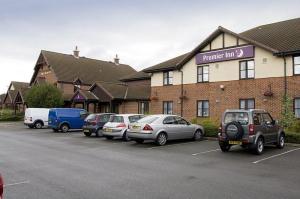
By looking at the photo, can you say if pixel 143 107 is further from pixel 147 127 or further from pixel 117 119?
pixel 147 127

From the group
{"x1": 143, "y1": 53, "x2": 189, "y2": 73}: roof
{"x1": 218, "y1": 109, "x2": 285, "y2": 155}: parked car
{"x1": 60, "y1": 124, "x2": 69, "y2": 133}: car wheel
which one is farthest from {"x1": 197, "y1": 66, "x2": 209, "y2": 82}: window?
{"x1": 218, "y1": 109, "x2": 285, "y2": 155}: parked car

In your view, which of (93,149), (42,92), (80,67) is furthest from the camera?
(80,67)

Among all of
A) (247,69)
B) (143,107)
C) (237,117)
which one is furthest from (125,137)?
(143,107)

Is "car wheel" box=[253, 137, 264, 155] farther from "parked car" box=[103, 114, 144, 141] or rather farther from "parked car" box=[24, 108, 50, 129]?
"parked car" box=[24, 108, 50, 129]

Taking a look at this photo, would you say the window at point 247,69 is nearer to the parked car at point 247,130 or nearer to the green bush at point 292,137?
the green bush at point 292,137

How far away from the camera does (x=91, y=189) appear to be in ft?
26.4

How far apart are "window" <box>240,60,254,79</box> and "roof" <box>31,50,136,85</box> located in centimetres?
3060

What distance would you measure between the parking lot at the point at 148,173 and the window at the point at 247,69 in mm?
9273

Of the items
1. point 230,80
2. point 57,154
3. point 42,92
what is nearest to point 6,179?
point 57,154

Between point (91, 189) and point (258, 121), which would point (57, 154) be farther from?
point (258, 121)

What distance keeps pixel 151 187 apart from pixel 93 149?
318 inches

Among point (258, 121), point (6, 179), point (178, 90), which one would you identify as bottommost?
point (6, 179)

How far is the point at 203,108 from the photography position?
27.2 metres

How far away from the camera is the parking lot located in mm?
7816
